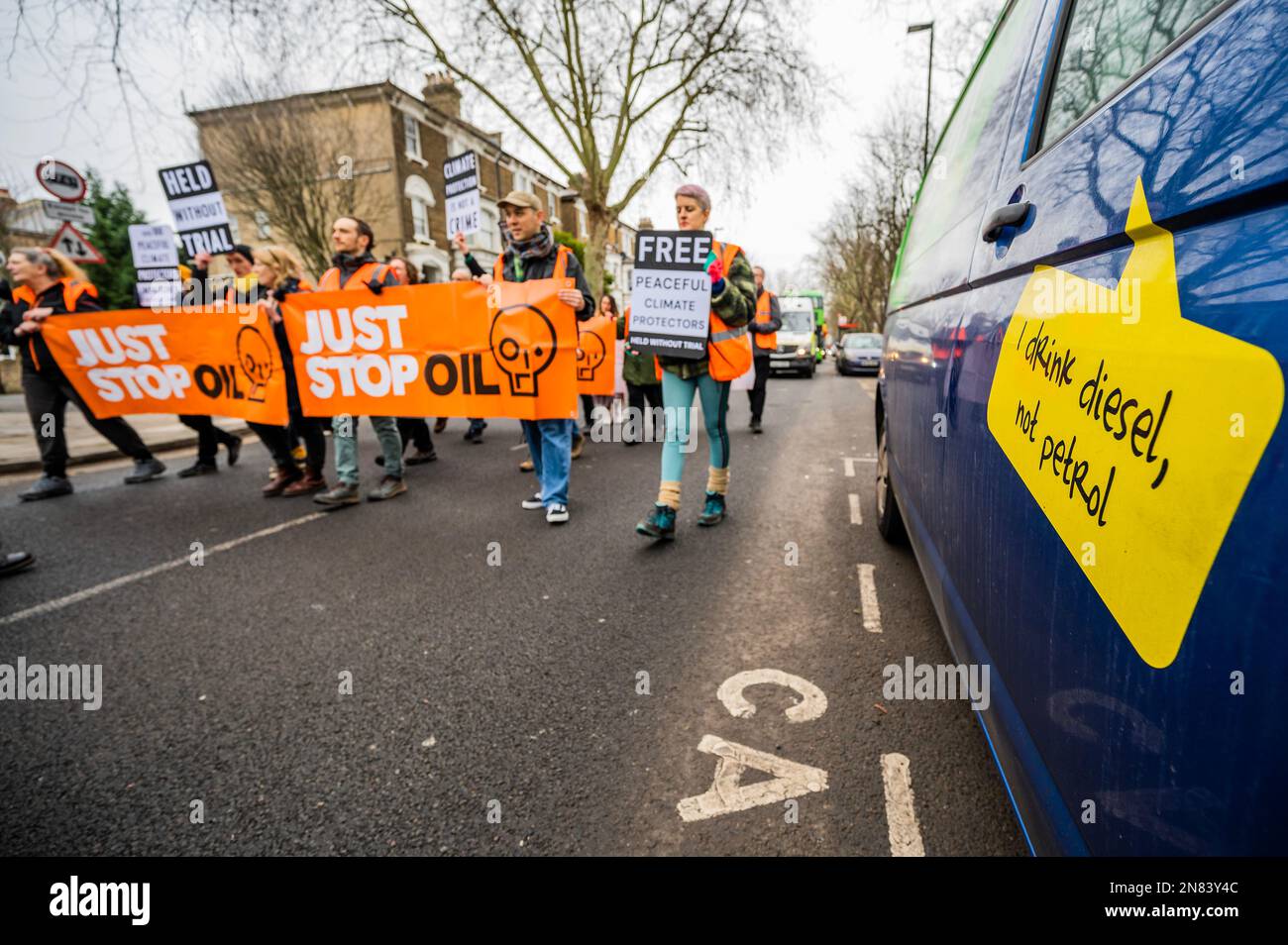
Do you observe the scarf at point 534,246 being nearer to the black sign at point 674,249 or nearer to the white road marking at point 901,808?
the black sign at point 674,249

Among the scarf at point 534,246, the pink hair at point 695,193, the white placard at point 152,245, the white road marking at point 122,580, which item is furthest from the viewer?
the white placard at point 152,245

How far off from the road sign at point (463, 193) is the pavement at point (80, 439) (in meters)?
4.21

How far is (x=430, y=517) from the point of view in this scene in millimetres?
4883

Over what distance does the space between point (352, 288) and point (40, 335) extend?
317cm

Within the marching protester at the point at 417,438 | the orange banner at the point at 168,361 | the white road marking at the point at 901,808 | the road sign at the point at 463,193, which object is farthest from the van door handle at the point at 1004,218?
the road sign at the point at 463,193

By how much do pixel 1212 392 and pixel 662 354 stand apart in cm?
331

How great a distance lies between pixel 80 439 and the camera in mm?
8508

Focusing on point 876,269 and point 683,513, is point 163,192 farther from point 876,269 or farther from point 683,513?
point 876,269

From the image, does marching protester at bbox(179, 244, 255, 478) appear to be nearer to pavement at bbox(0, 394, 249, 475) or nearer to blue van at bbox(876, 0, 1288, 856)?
pavement at bbox(0, 394, 249, 475)

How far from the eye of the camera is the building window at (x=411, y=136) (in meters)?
26.4

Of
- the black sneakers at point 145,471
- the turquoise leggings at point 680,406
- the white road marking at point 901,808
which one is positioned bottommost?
the white road marking at point 901,808

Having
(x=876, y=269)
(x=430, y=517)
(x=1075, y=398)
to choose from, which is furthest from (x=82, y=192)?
(x=876, y=269)

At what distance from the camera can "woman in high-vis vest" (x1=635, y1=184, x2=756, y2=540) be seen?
12.5 ft

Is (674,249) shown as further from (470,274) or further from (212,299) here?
(212,299)
